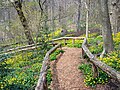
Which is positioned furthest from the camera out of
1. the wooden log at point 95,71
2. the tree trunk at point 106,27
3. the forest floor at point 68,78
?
the tree trunk at point 106,27

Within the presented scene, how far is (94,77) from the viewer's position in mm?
8141

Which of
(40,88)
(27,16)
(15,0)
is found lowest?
(40,88)

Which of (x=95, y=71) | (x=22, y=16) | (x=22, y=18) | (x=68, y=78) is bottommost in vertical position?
(x=68, y=78)

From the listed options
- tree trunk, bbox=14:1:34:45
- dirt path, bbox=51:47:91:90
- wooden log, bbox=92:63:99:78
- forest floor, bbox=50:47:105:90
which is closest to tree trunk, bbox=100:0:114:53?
dirt path, bbox=51:47:91:90

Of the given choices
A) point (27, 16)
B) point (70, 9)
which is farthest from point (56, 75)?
point (70, 9)

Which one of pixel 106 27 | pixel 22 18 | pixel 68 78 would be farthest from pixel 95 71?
pixel 22 18

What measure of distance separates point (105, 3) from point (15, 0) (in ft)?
32.3

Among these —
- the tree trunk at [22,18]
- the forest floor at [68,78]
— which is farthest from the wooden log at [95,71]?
the tree trunk at [22,18]

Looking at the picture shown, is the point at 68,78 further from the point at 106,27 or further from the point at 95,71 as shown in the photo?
the point at 106,27

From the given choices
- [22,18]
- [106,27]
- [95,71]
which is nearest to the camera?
[95,71]

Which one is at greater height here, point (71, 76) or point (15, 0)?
point (15, 0)

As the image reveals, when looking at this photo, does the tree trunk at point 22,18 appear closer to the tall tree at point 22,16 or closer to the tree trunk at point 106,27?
the tall tree at point 22,16

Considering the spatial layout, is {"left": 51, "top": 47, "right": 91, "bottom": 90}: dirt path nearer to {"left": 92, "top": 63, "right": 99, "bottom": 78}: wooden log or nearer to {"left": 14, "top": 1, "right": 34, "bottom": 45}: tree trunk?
{"left": 92, "top": 63, "right": 99, "bottom": 78}: wooden log

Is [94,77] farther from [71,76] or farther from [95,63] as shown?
[71,76]
